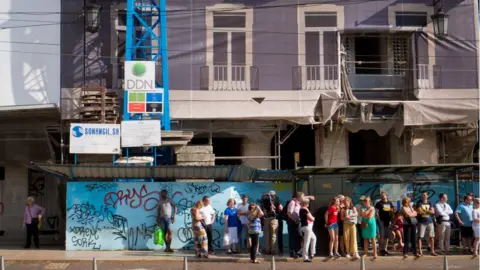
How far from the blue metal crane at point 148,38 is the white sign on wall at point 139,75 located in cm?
33

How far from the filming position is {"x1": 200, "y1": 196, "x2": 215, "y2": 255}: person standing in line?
16047 millimetres

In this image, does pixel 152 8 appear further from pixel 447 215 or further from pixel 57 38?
pixel 447 215

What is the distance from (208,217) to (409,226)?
5145 millimetres

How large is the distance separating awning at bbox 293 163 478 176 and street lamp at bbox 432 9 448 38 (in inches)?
230

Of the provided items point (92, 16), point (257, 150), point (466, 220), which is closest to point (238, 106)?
point (257, 150)

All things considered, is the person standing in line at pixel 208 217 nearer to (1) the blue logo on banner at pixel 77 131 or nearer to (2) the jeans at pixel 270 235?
(2) the jeans at pixel 270 235

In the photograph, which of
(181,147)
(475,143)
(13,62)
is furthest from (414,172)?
(13,62)

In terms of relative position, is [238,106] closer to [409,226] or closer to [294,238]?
[294,238]

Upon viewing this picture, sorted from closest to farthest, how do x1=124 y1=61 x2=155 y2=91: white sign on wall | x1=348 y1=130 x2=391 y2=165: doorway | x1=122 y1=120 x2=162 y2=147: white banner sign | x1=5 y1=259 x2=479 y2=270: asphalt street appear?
x1=5 y1=259 x2=479 y2=270: asphalt street, x1=122 y1=120 x2=162 y2=147: white banner sign, x1=124 y1=61 x2=155 y2=91: white sign on wall, x1=348 y1=130 x2=391 y2=165: doorway

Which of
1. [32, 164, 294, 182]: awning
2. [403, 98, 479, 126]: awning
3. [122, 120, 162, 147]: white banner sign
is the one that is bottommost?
[32, 164, 294, 182]: awning

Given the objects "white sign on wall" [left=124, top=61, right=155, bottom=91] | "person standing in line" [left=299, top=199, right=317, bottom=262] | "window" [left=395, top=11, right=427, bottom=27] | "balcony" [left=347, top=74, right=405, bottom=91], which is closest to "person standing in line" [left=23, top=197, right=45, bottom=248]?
"white sign on wall" [left=124, top=61, right=155, bottom=91]

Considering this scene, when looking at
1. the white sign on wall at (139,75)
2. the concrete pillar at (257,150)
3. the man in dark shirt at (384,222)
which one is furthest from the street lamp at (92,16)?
the man in dark shirt at (384,222)

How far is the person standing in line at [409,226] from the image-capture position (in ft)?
51.5

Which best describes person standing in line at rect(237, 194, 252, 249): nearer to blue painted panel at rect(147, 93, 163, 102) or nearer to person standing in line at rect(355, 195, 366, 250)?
person standing in line at rect(355, 195, 366, 250)
